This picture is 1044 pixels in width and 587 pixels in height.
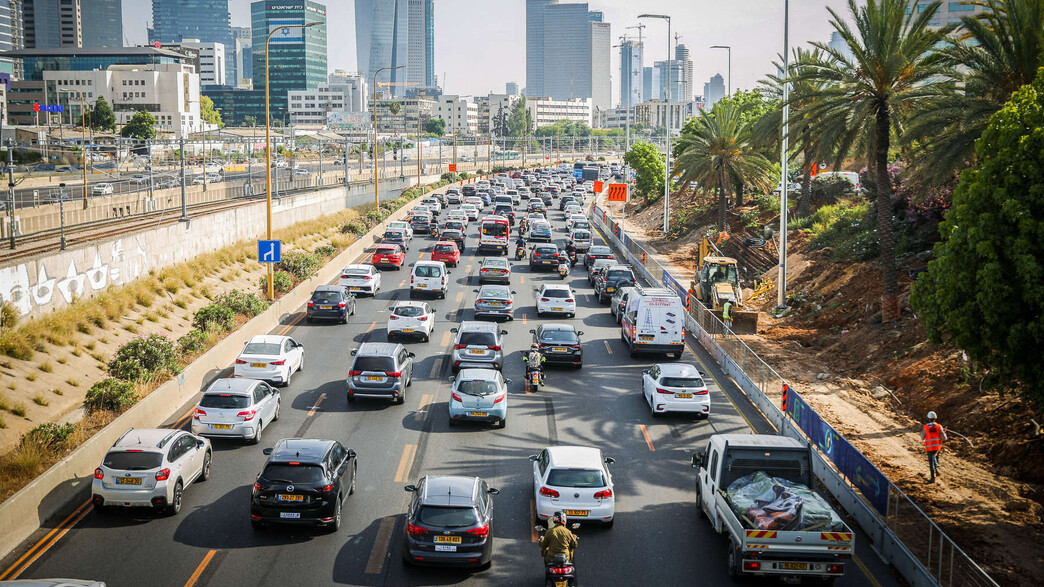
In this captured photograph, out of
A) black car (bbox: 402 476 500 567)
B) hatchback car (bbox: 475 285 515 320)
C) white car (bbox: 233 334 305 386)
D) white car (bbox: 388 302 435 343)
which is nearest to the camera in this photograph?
black car (bbox: 402 476 500 567)

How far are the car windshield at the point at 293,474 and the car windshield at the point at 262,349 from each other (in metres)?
11.5

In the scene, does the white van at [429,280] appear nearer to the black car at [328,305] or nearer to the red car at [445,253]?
the black car at [328,305]

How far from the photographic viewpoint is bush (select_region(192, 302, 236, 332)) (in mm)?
33562

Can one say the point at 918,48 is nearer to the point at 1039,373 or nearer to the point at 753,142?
the point at 753,142

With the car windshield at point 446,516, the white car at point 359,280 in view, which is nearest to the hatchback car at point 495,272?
the white car at point 359,280

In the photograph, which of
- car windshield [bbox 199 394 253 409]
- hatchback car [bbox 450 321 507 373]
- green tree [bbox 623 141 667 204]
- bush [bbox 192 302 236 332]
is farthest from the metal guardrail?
green tree [bbox 623 141 667 204]

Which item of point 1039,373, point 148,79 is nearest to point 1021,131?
point 1039,373

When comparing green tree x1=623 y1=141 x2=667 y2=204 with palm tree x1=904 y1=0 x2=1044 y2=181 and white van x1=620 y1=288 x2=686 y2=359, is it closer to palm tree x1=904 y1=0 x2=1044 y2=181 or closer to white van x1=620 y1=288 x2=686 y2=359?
white van x1=620 y1=288 x2=686 y2=359

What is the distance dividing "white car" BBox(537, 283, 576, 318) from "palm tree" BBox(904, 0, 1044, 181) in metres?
16.8

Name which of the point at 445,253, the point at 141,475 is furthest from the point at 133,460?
the point at 445,253

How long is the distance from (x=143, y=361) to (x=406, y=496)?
39.3ft

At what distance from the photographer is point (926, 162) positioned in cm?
2631

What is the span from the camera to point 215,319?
1351 inches

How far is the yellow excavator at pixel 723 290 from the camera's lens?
120ft
